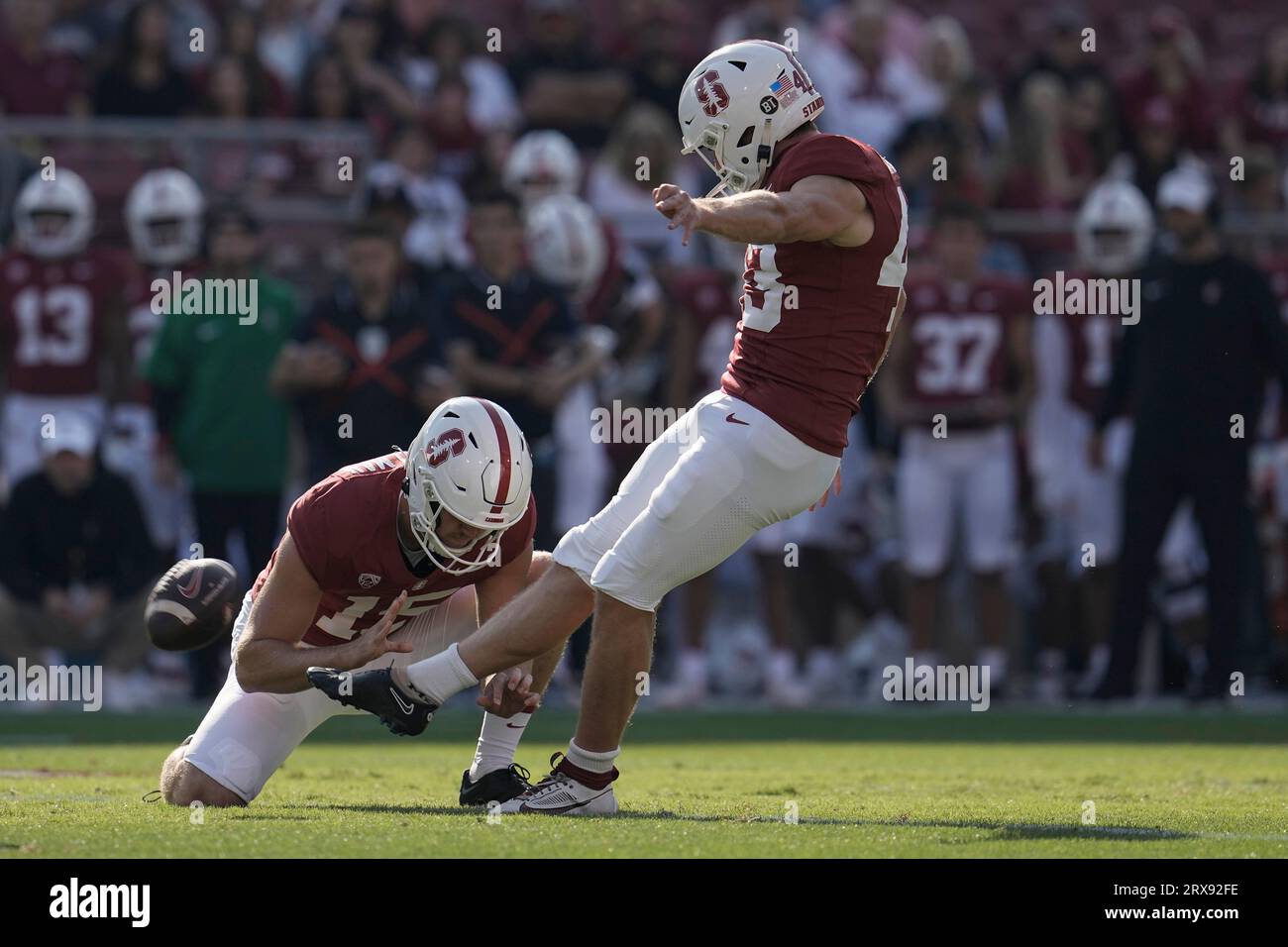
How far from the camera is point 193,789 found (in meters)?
6.30

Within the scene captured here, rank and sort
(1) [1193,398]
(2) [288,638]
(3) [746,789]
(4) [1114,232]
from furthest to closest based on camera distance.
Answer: (4) [1114,232], (1) [1193,398], (3) [746,789], (2) [288,638]

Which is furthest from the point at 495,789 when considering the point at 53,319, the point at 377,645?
the point at 53,319

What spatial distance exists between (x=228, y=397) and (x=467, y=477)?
549 cm

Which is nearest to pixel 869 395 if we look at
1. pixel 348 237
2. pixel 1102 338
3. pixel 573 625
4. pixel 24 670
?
pixel 1102 338

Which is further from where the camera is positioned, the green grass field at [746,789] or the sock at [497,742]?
the sock at [497,742]

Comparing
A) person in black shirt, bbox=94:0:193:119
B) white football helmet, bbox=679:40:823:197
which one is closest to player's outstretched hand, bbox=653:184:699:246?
white football helmet, bbox=679:40:823:197

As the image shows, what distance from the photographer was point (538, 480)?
432 inches

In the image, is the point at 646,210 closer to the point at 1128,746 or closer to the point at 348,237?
the point at 348,237

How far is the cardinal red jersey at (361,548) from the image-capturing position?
6102 millimetres

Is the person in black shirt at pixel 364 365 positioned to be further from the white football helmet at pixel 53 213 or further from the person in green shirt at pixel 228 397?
the white football helmet at pixel 53 213

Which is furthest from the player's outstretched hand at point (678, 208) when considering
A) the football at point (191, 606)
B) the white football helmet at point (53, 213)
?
the white football helmet at point (53, 213)

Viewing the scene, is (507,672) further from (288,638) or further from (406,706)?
(288,638)

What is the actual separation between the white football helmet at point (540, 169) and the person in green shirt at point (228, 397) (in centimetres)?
153

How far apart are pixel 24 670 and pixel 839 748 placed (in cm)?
446
